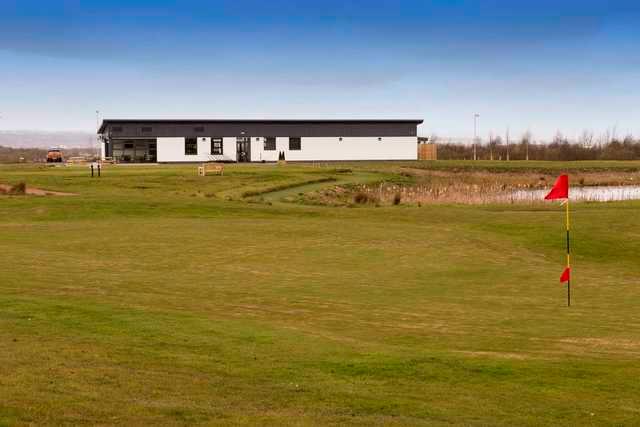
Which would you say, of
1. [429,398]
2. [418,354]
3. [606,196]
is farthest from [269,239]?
[606,196]

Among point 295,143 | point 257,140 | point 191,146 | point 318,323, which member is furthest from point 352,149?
point 318,323

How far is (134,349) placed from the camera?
13.6 m

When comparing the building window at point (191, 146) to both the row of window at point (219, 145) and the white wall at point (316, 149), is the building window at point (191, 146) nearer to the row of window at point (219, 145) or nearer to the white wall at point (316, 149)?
the row of window at point (219, 145)

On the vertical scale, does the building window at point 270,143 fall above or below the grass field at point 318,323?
above

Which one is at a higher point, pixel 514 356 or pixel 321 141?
pixel 321 141

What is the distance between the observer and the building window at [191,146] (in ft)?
402

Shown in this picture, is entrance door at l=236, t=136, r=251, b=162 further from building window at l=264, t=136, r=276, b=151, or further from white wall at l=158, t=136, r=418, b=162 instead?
building window at l=264, t=136, r=276, b=151

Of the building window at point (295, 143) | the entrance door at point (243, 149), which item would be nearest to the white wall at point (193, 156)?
the entrance door at point (243, 149)

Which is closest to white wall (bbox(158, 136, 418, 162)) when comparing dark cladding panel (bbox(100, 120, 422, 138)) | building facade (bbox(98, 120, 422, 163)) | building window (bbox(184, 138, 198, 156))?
building facade (bbox(98, 120, 422, 163))

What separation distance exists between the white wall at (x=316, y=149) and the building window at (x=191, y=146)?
16.1 inches

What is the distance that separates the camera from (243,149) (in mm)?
125125

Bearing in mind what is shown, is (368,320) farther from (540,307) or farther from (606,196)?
(606,196)

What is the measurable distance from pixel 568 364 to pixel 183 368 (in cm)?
570

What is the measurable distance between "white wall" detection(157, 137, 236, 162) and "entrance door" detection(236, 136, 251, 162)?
2.18 feet
